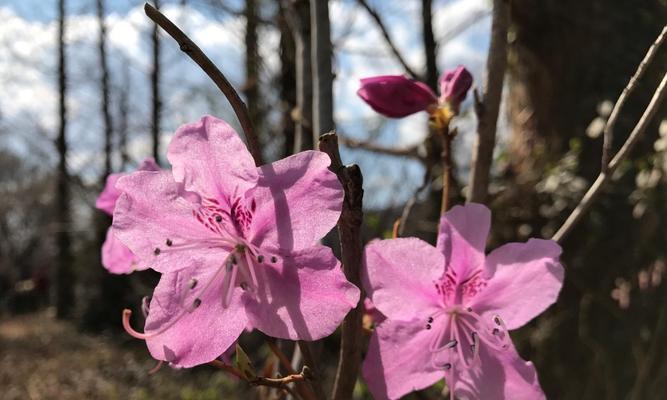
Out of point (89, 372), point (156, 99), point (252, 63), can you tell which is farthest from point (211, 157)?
point (156, 99)

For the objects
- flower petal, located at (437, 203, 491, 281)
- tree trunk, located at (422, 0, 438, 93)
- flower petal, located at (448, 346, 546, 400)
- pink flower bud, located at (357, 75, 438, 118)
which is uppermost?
tree trunk, located at (422, 0, 438, 93)

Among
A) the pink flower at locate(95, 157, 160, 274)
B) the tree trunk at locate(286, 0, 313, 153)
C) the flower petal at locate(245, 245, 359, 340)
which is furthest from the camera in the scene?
the tree trunk at locate(286, 0, 313, 153)

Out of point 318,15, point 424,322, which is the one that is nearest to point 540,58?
point 318,15

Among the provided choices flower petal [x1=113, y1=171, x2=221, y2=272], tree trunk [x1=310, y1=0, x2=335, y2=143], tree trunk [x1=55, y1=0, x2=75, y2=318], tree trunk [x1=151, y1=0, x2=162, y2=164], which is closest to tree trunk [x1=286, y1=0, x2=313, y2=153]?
tree trunk [x1=310, y1=0, x2=335, y2=143]

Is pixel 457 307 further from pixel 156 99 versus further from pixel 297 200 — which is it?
pixel 156 99

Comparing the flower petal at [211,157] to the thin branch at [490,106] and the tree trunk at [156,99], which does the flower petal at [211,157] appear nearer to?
the thin branch at [490,106]

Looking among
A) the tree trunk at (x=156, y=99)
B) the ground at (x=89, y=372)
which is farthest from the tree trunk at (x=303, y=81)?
the tree trunk at (x=156, y=99)

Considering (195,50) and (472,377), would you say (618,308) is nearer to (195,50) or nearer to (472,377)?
(472,377)

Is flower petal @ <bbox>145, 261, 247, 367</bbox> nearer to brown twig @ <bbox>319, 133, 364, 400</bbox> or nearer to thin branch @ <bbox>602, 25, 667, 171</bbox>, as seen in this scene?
brown twig @ <bbox>319, 133, 364, 400</bbox>
